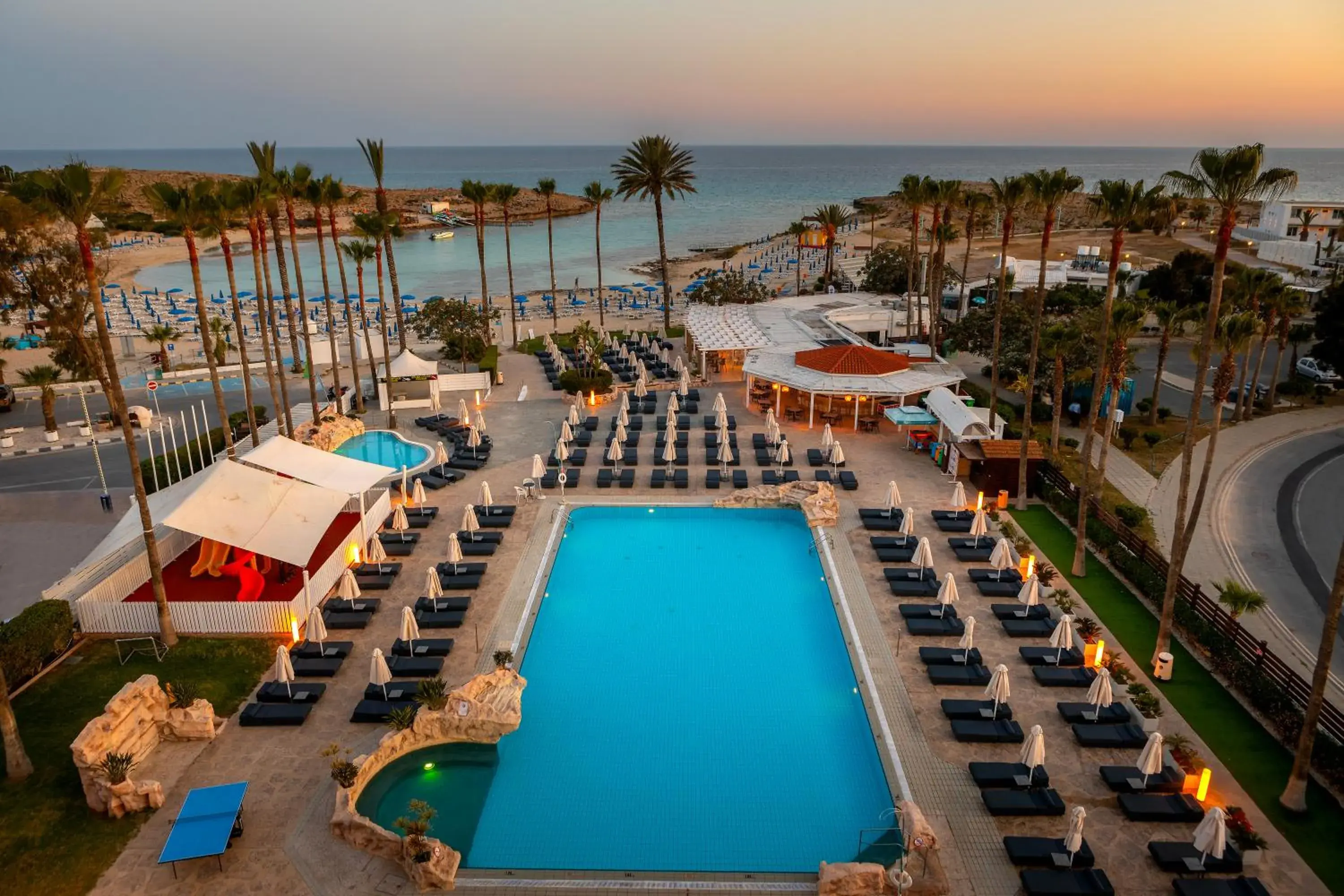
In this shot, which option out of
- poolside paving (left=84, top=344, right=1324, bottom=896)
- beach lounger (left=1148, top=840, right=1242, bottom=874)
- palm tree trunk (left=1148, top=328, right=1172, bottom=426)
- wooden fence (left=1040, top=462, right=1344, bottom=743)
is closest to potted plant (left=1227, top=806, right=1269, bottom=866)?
beach lounger (left=1148, top=840, right=1242, bottom=874)

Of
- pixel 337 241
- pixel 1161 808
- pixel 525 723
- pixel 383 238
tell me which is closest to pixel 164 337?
pixel 337 241

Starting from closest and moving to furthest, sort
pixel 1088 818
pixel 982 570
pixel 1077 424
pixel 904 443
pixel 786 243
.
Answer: pixel 1088 818
pixel 982 570
pixel 904 443
pixel 1077 424
pixel 786 243

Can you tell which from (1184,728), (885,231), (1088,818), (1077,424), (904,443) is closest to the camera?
(1088,818)

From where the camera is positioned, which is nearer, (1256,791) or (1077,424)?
(1256,791)

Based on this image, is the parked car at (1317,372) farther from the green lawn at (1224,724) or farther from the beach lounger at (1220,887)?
the beach lounger at (1220,887)

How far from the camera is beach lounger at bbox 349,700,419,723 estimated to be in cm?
1493

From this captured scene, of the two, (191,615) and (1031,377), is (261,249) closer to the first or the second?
(191,615)

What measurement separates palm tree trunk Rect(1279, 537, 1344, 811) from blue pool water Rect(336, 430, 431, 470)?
57.4ft

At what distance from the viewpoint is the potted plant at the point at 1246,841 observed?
11.8m

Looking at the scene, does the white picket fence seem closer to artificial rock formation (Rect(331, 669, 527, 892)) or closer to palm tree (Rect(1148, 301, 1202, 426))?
artificial rock formation (Rect(331, 669, 527, 892))

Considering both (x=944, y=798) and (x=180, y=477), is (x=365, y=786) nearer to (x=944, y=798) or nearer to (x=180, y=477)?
(x=944, y=798)

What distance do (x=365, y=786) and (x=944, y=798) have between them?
9749 mm

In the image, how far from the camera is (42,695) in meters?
15.8

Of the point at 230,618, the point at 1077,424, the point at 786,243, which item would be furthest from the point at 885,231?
the point at 230,618
